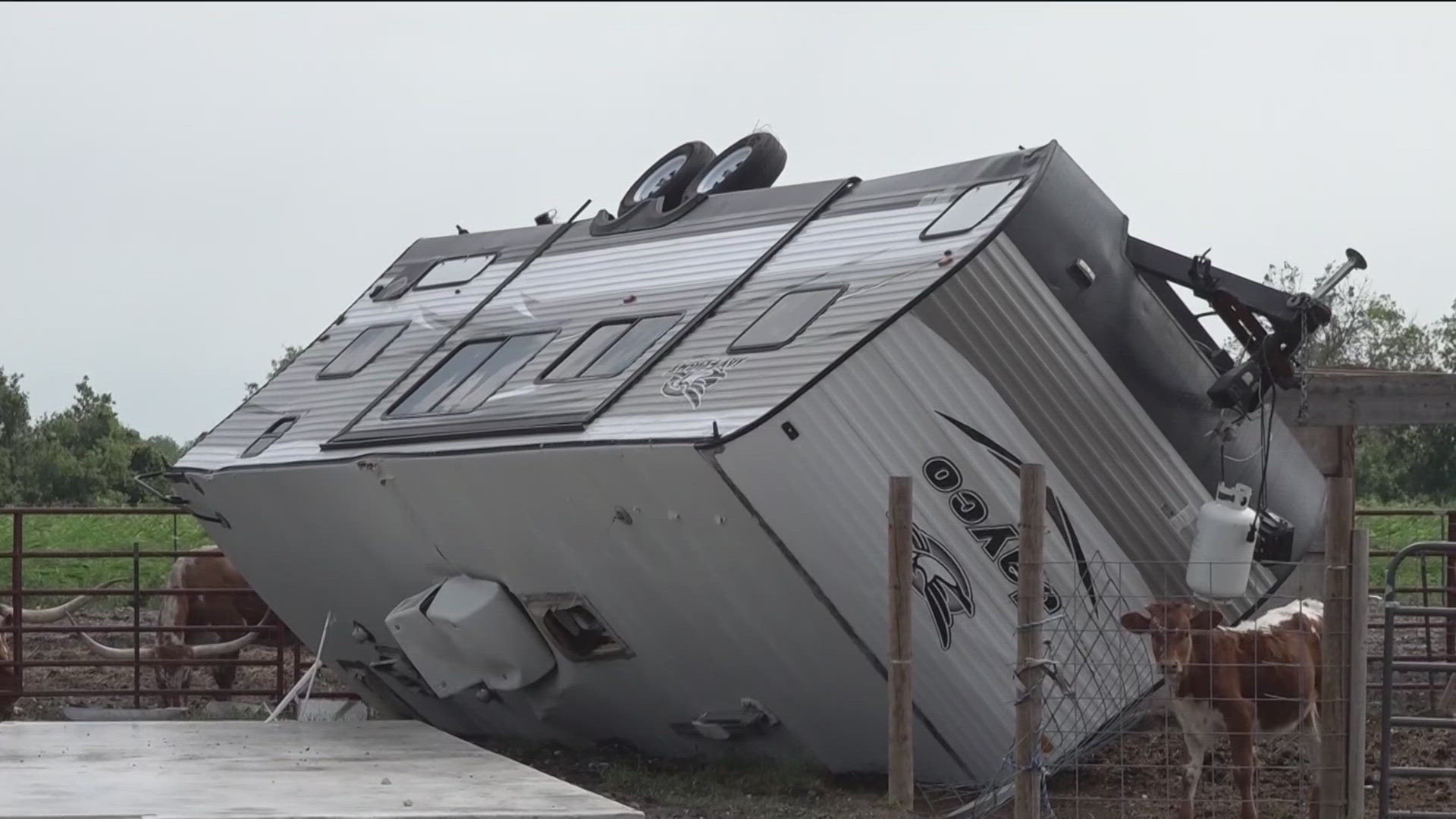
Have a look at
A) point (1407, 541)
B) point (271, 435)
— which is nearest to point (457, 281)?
point (271, 435)

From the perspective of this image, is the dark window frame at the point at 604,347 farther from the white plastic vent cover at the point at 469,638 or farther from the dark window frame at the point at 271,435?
the dark window frame at the point at 271,435

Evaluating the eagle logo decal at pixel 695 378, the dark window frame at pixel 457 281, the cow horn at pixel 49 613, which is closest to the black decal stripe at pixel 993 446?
the eagle logo decal at pixel 695 378

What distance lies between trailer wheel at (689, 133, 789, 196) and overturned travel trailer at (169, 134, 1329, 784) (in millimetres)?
548

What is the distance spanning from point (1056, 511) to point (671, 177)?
14.1 ft

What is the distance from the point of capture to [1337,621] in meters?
9.24

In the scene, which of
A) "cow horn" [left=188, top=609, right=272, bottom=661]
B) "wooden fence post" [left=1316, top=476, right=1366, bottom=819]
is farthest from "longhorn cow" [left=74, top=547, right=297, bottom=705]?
"wooden fence post" [left=1316, top=476, right=1366, bottom=819]

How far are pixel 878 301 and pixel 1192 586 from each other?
2149mm

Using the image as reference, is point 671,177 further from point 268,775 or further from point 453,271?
point 268,775

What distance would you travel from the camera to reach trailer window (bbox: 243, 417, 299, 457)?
13.1 meters

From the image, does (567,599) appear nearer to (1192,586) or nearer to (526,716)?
(526,716)

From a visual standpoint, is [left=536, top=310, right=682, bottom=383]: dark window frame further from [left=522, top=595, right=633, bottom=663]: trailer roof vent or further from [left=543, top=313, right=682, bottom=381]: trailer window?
[left=522, top=595, right=633, bottom=663]: trailer roof vent

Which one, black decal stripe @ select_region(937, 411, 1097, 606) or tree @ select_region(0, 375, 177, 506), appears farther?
tree @ select_region(0, 375, 177, 506)

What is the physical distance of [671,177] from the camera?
13492 millimetres

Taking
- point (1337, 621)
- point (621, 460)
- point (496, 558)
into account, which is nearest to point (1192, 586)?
point (1337, 621)
